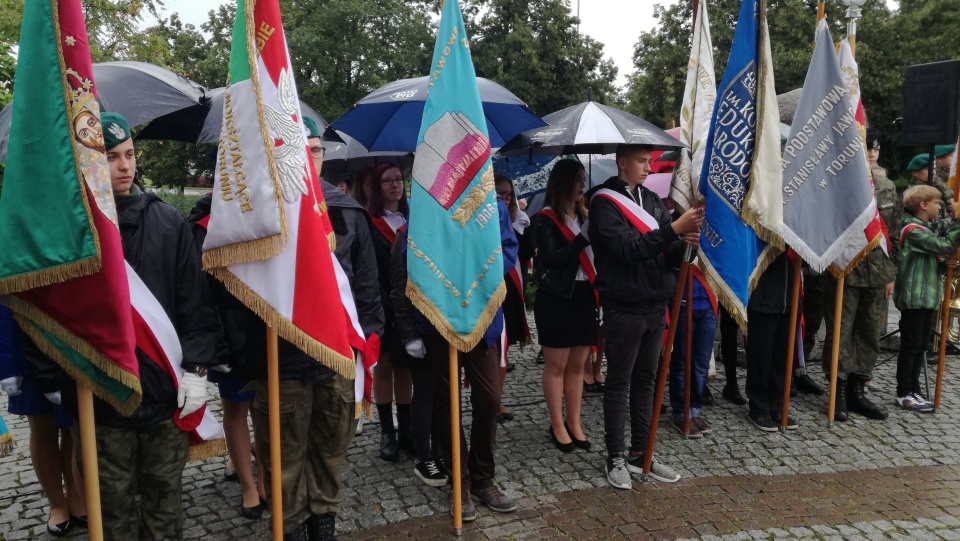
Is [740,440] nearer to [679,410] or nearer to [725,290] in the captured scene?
[679,410]

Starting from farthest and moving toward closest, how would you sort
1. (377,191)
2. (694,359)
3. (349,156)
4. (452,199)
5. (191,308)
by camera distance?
(349,156)
(694,359)
(377,191)
(452,199)
(191,308)

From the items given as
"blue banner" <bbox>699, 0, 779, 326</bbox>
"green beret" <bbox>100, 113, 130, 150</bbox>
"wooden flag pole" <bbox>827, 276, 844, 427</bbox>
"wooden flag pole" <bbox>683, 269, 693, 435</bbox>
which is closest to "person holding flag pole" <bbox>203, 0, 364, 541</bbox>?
"green beret" <bbox>100, 113, 130, 150</bbox>

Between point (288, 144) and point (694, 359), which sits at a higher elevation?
point (288, 144)

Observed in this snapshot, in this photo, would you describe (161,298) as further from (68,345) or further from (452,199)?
(452,199)

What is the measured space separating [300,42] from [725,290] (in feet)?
89.9

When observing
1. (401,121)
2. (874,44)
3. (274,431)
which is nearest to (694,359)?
(401,121)

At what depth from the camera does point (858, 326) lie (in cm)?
623

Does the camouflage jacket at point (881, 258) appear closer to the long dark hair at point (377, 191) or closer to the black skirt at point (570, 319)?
the black skirt at point (570, 319)

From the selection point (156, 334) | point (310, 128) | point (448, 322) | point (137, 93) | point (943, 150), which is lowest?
point (448, 322)

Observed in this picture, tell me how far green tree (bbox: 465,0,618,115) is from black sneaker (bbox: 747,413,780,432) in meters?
23.7

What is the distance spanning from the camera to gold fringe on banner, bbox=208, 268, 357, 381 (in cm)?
329

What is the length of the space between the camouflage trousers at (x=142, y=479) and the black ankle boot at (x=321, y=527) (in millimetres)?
728

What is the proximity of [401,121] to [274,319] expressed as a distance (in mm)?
2684

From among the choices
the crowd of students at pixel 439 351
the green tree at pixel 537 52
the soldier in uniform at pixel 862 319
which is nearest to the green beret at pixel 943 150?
the crowd of students at pixel 439 351
